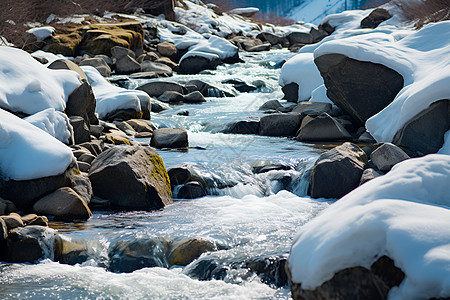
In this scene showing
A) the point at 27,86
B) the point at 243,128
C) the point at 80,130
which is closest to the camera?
the point at 27,86

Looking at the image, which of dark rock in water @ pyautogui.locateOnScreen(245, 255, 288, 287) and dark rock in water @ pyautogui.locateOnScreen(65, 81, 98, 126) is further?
dark rock in water @ pyautogui.locateOnScreen(65, 81, 98, 126)

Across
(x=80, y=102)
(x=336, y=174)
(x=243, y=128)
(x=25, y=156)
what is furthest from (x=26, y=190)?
(x=243, y=128)

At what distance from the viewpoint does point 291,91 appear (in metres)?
12.1

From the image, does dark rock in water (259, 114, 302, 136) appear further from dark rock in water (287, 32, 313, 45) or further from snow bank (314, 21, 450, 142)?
dark rock in water (287, 32, 313, 45)

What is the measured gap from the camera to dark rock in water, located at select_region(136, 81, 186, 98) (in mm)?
12781

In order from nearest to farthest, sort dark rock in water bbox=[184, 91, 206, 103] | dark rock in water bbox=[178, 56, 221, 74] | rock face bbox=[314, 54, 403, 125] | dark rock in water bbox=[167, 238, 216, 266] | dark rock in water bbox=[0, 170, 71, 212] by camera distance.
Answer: dark rock in water bbox=[167, 238, 216, 266], dark rock in water bbox=[0, 170, 71, 212], rock face bbox=[314, 54, 403, 125], dark rock in water bbox=[184, 91, 206, 103], dark rock in water bbox=[178, 56, 221, 74]

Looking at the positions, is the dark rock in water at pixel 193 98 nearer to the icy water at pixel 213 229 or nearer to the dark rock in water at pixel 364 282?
the icy water at pixel 213 229

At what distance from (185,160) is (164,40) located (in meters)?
15.4

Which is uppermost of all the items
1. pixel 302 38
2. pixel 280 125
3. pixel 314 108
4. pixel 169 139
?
pixel 169 139

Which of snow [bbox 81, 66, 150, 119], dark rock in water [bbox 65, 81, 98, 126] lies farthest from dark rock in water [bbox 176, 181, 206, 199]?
snow [bbox 81, 66, 150, 119]

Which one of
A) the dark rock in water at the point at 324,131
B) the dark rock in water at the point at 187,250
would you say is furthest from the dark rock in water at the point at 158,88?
the dark rock in water at the point at 187,250

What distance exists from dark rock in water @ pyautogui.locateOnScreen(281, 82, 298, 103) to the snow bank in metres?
3.72

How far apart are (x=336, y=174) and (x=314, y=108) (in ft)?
13.7

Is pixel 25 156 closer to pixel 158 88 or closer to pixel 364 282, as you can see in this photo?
pixel 364 282
